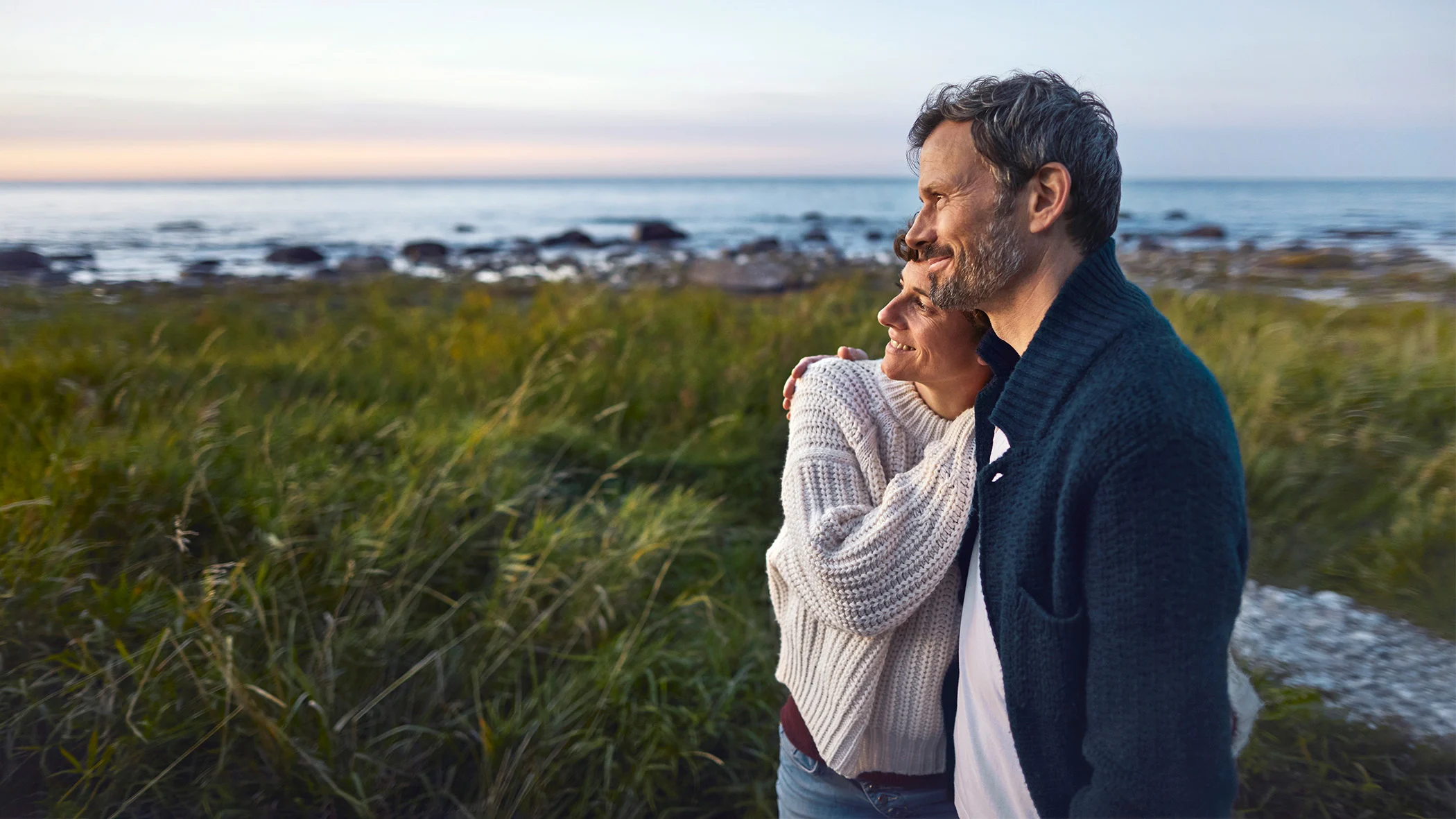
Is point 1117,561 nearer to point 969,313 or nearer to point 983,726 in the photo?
point 983,726

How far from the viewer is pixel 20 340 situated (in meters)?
6.53

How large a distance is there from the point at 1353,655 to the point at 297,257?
2639 centimetres

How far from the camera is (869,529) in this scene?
5.32ft

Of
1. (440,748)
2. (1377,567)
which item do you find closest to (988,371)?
(440,748)

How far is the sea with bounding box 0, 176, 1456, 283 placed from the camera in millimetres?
25031

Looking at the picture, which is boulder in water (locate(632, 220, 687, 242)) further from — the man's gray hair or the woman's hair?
the man's gray hair

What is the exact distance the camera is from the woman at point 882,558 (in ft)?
5.32

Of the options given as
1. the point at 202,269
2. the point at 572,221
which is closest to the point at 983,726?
the point at 202,269

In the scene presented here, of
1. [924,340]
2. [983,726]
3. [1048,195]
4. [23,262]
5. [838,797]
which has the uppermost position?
[1048,195]

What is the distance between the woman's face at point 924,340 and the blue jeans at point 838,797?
81 centimetres

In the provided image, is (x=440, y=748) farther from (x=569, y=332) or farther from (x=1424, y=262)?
(x=1424, y=262)

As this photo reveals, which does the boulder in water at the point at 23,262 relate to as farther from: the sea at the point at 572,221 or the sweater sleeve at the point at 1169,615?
the sweater sleeve at the point at 1169,615

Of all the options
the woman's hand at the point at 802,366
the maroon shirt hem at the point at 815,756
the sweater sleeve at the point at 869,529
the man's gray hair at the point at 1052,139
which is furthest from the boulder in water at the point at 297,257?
the man's gray hair at the point at 1052,139

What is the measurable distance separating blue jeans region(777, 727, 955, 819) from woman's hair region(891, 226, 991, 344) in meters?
0.90
